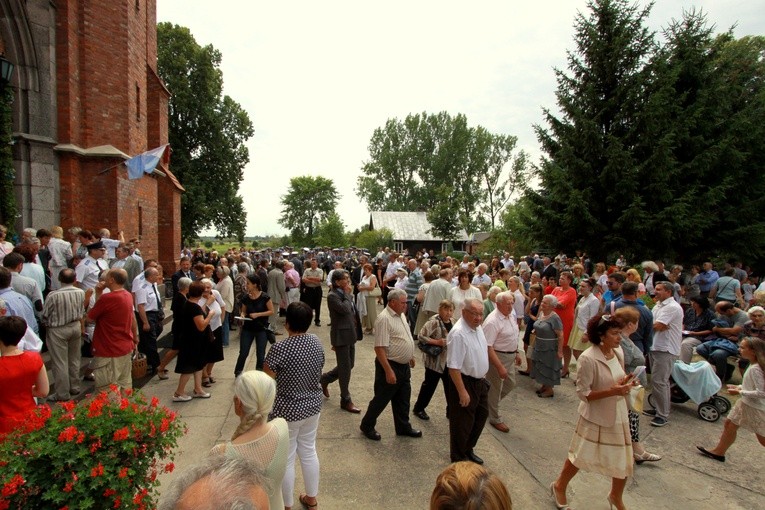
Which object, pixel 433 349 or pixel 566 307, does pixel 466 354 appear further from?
pixel 566 307

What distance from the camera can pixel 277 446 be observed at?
2.61 m

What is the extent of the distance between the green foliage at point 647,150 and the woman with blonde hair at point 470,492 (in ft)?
52.3

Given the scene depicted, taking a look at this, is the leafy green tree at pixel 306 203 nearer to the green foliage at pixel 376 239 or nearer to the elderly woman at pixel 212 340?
the green foliage at pixel 376 239

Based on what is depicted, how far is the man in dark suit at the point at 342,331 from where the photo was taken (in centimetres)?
586

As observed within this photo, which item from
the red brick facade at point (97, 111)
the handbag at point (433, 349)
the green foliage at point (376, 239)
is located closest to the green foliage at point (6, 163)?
the red brick facade at point (97, 111)

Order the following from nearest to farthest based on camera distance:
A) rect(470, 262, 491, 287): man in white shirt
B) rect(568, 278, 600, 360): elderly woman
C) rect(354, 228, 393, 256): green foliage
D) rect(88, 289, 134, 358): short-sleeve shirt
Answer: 1. rect(88, 289, 134, 358): short-sleeve shirt
2. rect(568, 278, 600, 360): elderly woman
3. rect(470, 262, 491, 287): man in white shirt
4. rect(354, 228, 393, 256): green foliage

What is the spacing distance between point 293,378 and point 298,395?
0.48ft

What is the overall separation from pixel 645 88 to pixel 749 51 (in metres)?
14.2

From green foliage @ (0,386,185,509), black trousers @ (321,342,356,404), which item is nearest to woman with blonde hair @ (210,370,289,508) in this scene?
green foliage @ (0,386,185,509)

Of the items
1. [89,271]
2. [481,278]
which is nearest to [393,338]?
[89,271]

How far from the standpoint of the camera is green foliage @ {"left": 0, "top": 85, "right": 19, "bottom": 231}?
848 centimetres

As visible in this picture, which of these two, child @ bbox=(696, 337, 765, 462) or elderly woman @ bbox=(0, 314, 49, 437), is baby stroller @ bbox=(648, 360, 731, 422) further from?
elderly woman @ bbox=(0, 314, 49, 437)

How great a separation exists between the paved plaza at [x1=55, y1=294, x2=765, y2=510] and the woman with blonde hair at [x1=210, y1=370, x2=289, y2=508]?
62.5 inches

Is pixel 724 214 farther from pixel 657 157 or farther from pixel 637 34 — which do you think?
pixel 637 34
